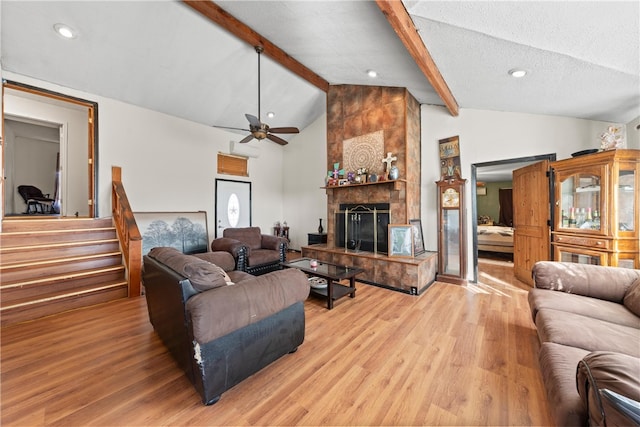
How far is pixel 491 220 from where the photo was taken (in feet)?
25.5

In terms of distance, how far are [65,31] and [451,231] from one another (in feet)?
20.0

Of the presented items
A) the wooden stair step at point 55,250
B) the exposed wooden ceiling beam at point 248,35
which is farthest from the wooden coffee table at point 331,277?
the exposed wooden ceiling beam at point 248,35

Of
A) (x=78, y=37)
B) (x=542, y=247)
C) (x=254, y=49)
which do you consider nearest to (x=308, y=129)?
(x=254, y=49)

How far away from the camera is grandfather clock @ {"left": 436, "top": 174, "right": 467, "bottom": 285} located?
3885mm

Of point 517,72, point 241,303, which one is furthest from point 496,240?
point 241,303

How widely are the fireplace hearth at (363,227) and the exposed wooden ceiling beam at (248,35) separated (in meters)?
2.57

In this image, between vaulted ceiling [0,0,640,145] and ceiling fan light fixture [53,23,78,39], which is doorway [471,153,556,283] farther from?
ceiling fan light fixture [53,23,78,39]

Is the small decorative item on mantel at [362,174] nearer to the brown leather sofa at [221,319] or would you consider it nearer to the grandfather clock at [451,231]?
the grandfather clock at [451,231]

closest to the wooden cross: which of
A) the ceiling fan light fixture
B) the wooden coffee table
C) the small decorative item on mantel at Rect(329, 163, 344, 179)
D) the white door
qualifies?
the small decorative item on mantel at Rect(329, 163, 344, 179)

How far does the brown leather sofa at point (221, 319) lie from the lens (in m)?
1.46

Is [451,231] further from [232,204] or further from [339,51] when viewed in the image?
[232,204]

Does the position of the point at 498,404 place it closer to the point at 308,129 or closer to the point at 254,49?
the point at 254,49

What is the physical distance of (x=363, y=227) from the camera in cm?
450

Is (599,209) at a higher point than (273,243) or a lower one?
higher
